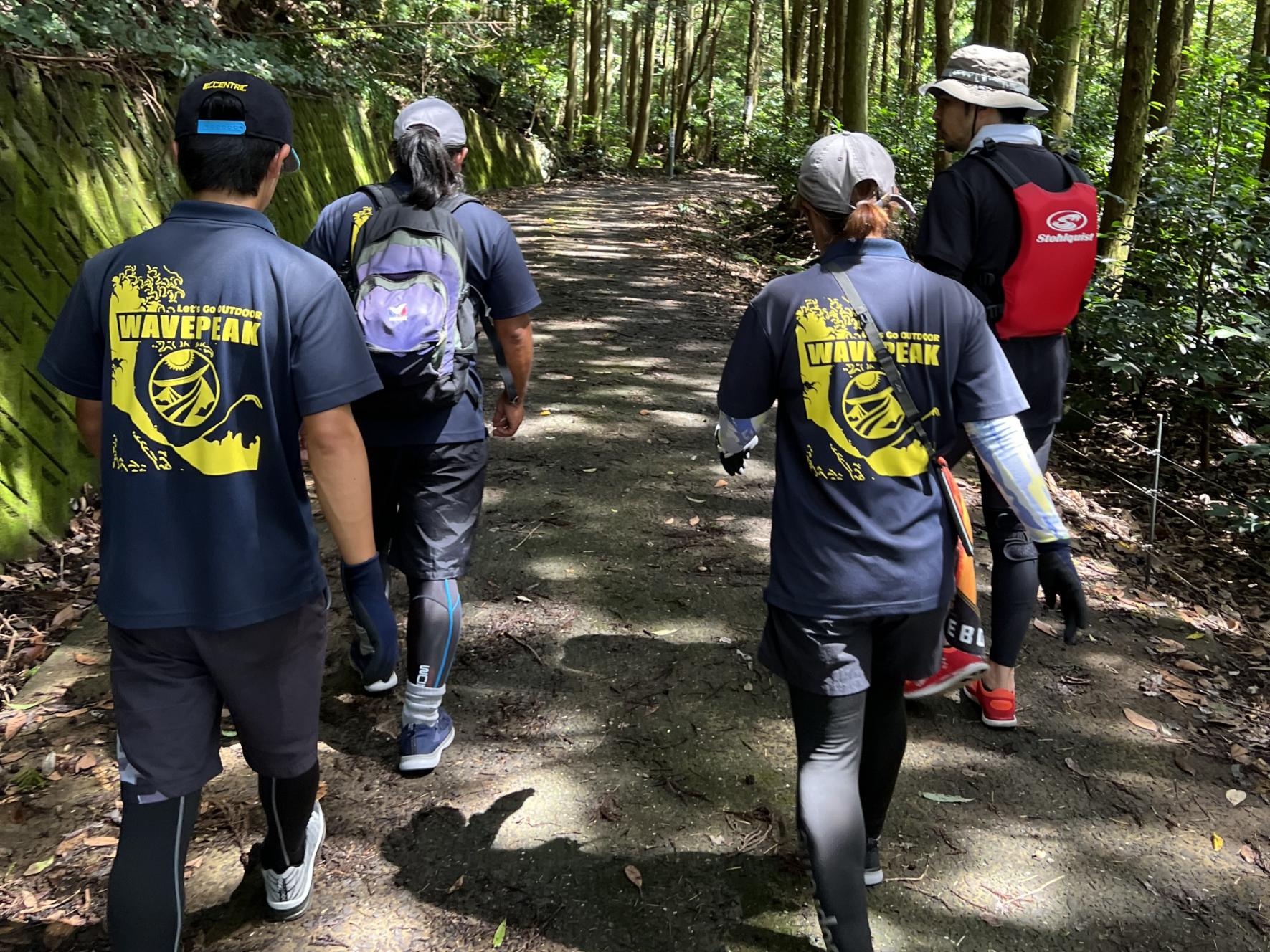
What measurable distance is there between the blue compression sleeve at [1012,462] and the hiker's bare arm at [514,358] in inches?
62.1

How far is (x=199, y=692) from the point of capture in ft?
7.36

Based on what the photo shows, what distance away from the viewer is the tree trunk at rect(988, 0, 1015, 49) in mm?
9217

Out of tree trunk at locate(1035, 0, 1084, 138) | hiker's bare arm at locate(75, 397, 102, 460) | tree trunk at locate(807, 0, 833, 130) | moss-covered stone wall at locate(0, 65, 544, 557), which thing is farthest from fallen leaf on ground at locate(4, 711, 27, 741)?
tree trunk at locate(807, 0, 833, 130)

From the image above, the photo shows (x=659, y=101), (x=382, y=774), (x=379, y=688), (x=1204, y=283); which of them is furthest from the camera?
(x=659, y=101)

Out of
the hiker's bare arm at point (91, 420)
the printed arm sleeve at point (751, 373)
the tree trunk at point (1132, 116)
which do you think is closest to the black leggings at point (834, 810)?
the printed arm sleeve at point (751, 373)

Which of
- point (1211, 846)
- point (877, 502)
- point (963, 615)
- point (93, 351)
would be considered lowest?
point (1211, 846)

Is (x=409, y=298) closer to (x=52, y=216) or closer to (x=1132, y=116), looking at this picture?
(x=52, y=216)

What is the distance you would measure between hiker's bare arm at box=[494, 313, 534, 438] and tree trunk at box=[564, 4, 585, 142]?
2482cm

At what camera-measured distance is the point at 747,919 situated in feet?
9.34

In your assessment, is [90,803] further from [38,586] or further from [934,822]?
[934,822]

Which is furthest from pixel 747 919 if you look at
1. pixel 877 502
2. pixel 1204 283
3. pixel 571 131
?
pixel 571 131

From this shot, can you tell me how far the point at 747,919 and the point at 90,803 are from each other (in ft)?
7.26

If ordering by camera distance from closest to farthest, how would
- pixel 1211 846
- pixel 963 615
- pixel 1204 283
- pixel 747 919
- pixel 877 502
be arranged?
1. pixel 877 502
2. pixel 963 615
3. pixel 747 919
4. pixel 1211 846
5. pixel 1204 283

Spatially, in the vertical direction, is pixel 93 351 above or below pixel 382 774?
above
